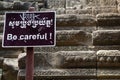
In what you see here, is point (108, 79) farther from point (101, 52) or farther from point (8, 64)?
point (8, 64)

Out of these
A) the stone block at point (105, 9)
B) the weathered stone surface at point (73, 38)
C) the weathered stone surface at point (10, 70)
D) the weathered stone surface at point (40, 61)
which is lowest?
the weathered stone surface at point (10, 70)

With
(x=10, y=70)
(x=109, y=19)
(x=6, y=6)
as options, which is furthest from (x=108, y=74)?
→ (x=6, y=6)

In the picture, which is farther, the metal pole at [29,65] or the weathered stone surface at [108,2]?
the weathered stone surface at [108,2]

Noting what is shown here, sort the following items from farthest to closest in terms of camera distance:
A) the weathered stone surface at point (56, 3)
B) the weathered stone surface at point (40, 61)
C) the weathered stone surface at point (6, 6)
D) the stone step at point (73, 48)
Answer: the weathered stone surface at point (56, 3) → the weathered stone surface at point (6, 6) → the stone step at point (73, 48) → the weathered stone surface at point (40, 61)

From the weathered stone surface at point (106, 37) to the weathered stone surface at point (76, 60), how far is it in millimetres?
264

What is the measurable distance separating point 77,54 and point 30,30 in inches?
34.3

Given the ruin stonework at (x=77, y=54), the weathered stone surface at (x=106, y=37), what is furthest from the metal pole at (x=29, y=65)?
the weathered stone surface at (x=106, y=37)

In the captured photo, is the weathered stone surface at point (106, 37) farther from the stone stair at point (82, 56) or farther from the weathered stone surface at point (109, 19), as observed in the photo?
the weathered stone surface at point (109, 19)

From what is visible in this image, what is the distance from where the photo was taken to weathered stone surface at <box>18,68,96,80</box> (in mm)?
4512

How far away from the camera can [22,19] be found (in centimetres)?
401

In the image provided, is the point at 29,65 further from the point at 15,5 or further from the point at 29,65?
the point at 15,5

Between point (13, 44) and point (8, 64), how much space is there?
1.07 m

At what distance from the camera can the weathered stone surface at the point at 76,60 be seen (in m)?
4.57

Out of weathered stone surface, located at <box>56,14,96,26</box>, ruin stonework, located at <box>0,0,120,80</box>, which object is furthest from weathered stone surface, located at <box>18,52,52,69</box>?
weathered stone surface, located at <box>56,14,96,26</box>
